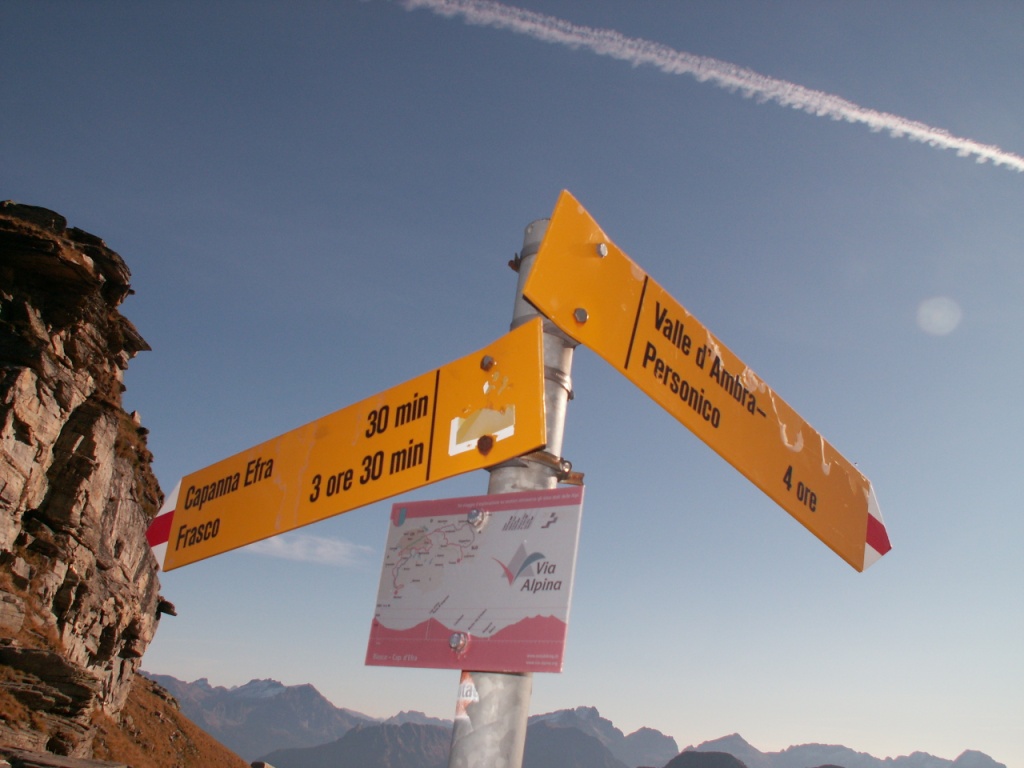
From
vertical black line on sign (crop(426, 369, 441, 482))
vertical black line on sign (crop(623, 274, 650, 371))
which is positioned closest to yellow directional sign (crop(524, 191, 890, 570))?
vertical black line on sign (crop(623, 274, 650, 371))

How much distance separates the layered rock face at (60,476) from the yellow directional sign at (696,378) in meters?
30.8

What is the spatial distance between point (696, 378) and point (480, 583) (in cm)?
138

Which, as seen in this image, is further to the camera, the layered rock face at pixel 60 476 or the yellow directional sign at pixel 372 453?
the layered rock face at pixel 60 476

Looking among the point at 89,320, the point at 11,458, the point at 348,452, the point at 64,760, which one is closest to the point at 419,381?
the point at 348,452

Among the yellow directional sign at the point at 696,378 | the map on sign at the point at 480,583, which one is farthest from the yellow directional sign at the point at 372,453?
the yellow directional sign at the point at 696,378

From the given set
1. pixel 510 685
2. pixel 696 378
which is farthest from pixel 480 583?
pixel 696 378

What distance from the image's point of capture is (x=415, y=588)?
3119 millimetres

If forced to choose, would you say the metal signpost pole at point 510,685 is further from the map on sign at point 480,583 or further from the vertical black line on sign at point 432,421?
the vertical black line on sign at point 432,421

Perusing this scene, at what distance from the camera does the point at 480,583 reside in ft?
9.59

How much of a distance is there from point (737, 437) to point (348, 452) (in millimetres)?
1859

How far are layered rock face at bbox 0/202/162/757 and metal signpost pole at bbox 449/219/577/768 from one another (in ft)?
99.6

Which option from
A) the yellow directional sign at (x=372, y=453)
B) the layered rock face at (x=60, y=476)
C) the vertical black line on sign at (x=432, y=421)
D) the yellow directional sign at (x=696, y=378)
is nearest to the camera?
the yellow directional sign at (x=372, y=453)

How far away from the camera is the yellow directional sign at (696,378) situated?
2.95 meters

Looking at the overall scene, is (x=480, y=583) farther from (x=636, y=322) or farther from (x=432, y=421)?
(x=636, y=322)
